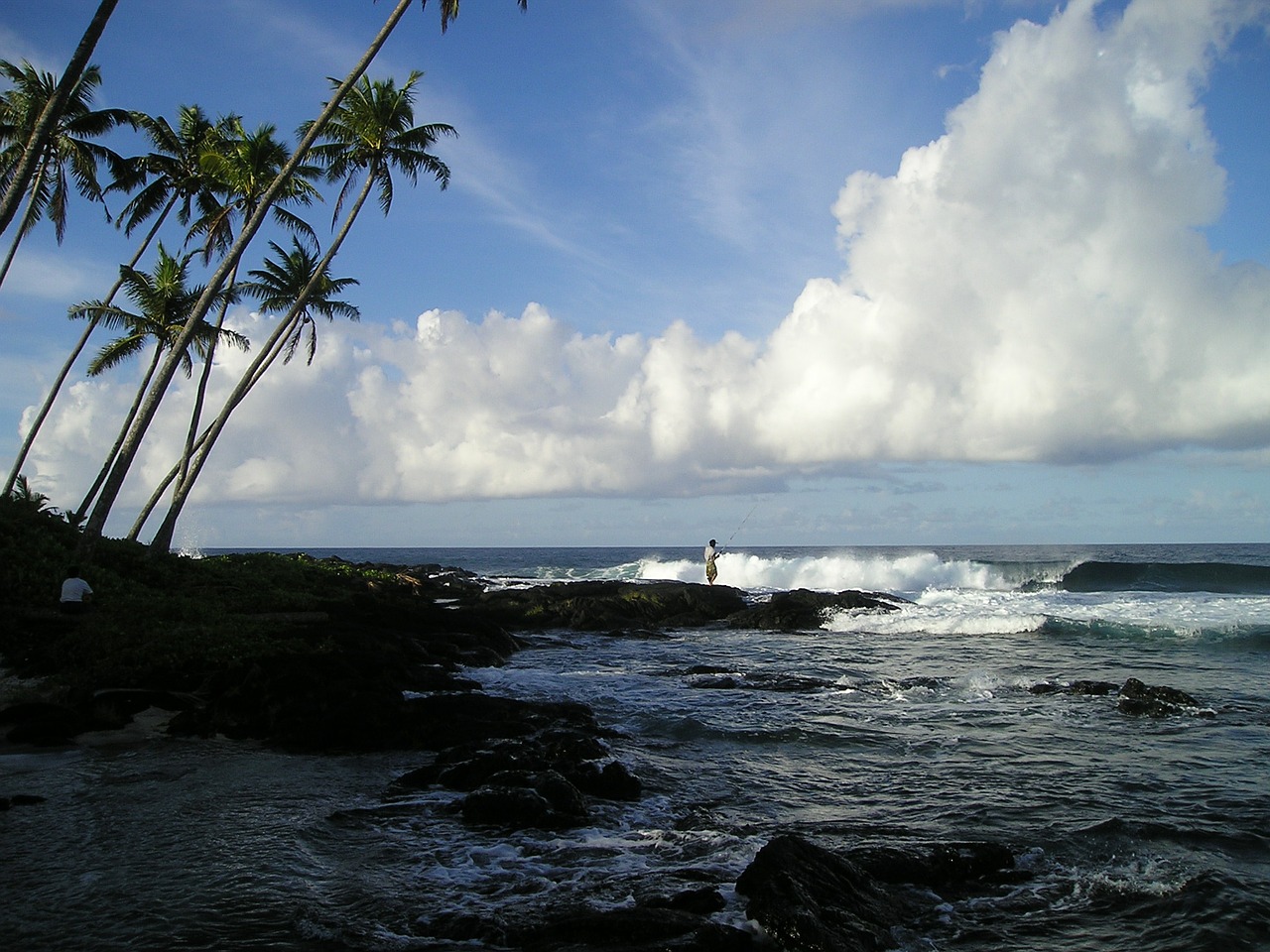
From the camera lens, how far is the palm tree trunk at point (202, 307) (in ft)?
56.8

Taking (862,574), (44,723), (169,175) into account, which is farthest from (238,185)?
(862,574)

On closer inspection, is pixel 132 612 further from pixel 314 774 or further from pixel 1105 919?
pixel 1105 919

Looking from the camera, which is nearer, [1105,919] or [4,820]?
[1105,919]

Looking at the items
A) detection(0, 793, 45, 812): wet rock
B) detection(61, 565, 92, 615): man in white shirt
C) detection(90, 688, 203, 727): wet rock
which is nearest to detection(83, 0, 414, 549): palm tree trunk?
detection(61, 565, 92, 615): man in white shirt

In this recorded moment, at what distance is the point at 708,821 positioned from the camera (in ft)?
23.5

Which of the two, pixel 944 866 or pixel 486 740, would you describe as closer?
Answer: pixel 944 866

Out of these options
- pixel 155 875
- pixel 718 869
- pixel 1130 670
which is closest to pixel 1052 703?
pixel 1130 670

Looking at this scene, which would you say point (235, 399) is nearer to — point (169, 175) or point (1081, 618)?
point (169, 175)

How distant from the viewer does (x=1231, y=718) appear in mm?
11477

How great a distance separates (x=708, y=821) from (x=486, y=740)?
3.41 meters

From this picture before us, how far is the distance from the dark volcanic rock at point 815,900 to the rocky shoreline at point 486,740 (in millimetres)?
11

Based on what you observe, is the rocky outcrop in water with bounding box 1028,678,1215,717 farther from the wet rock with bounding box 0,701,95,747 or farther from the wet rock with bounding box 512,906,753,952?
the wet rock with bounding box 0,701,95,747

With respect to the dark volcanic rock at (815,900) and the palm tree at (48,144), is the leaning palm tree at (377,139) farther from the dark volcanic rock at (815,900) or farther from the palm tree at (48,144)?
the dark volcanic rock at (815,900)

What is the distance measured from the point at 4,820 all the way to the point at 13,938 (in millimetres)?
2342
